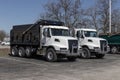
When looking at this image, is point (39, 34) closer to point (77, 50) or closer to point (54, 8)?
point (77, 50)

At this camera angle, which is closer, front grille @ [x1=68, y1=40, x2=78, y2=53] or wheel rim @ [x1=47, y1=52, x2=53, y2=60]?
front grille @ [x1=68, y1=40, x2=78, y2=53]

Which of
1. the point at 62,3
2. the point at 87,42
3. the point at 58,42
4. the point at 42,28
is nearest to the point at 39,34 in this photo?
the point at 42,28

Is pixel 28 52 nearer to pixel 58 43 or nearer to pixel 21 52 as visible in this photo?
pixel 21 52

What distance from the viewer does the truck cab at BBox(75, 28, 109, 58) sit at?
91.1 ft

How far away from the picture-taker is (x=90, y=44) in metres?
27.9

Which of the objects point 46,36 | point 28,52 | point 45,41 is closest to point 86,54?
point 45,41

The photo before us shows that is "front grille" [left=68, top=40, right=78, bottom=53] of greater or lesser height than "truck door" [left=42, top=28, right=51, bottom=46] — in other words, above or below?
below

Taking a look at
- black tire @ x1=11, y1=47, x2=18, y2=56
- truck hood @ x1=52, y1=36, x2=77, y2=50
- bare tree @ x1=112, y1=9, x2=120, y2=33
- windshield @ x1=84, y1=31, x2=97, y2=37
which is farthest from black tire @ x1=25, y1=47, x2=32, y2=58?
bare tree @ x1=112, y1=9, x2=120, y2=33

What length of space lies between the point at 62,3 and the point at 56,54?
117ft

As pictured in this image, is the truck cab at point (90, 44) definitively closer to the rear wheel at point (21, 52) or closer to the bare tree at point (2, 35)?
the rear wheel at point (21, 52)

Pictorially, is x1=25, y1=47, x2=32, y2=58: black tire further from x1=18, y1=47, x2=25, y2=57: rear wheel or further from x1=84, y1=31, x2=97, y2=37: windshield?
x1=84, y1=31, x2=97, y2=37: windshield

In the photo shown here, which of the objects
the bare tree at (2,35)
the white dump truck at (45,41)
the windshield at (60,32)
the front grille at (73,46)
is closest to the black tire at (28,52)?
the white dump truck at (45,41)

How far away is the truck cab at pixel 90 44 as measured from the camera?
91.1 feet

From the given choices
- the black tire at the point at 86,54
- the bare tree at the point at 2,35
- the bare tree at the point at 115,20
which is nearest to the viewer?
the black tire at the point at 86,54
